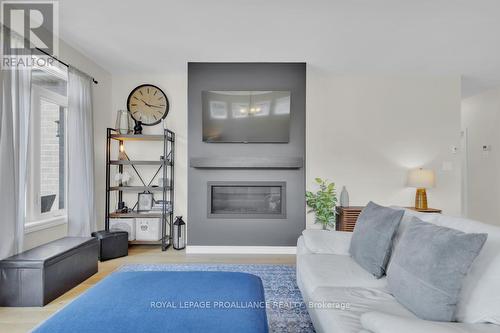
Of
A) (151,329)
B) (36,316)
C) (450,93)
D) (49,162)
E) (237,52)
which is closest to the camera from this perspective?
(151,329)

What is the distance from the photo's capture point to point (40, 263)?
223cm

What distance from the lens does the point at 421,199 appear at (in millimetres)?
3893

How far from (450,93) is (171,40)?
403cm

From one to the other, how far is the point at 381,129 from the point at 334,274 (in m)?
3.00

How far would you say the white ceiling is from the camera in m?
2.48

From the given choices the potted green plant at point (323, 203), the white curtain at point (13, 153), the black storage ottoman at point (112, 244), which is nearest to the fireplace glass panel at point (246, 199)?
the potted green plant at point (323, 203)

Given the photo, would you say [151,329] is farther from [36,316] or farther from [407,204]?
[407,204]

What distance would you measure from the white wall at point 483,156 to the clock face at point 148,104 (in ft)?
18.1

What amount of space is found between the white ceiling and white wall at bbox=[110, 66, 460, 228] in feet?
0.89

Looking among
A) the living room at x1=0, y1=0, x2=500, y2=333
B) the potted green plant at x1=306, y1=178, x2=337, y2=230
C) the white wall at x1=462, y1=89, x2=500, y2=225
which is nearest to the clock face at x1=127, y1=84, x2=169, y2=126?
the living room at x1=0, y1=0, x2=500, y2=333

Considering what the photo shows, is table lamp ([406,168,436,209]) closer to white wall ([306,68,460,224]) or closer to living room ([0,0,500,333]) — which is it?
living room ([0,0,500,333])

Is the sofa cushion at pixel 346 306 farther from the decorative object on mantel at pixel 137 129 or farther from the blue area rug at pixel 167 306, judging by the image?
the decorative object on mantel at pixel 137 129

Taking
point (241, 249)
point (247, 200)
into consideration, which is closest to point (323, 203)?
point (247, 200)

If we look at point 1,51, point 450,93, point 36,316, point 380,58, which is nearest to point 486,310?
point 36,316
